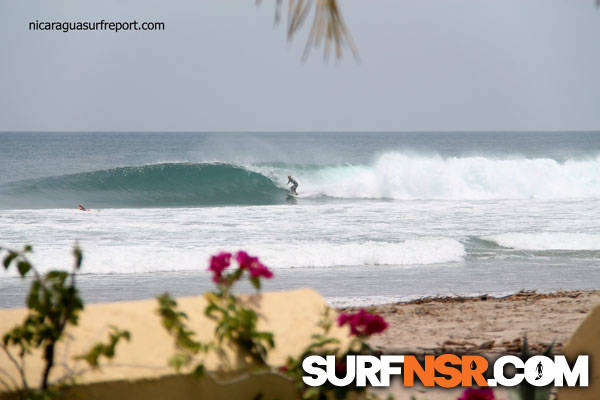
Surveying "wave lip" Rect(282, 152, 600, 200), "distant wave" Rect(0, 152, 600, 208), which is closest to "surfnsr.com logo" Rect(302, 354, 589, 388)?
"distant wave" Rect(0, 152, 600, 208)

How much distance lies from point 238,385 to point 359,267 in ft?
30.3

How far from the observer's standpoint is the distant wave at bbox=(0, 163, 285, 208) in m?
25.3

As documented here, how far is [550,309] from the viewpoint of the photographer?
711 cm

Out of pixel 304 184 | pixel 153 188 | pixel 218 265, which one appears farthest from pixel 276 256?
pixel 304 184

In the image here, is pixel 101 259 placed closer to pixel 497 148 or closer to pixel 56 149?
pixel 56 149

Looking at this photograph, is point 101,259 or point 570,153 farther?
point 570,153

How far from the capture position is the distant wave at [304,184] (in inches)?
1009

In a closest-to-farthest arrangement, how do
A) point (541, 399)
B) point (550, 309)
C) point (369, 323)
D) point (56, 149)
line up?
point (369, 323)
point (541, 399)
point (550, 309)
point (56, 149)

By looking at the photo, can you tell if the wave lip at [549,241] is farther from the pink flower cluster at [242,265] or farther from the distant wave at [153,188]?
the distant wave at [153,188]

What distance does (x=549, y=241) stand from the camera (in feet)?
44.6

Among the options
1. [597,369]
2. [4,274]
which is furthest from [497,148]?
[597,369]

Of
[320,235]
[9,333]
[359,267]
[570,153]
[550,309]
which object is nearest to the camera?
[9,333]

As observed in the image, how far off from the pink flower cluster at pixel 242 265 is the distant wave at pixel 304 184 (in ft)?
71.7

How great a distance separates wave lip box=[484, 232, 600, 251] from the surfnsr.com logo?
916 centimetres
